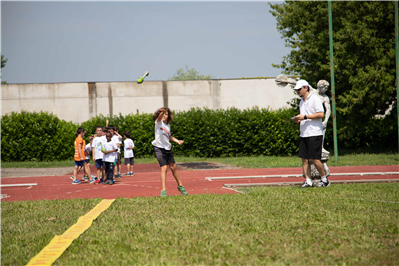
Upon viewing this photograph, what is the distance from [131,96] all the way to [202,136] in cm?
1075

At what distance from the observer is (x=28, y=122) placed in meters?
26.4

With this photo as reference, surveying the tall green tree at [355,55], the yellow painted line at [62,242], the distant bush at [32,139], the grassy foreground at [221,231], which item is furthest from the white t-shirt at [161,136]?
the distant bush at [32,139]

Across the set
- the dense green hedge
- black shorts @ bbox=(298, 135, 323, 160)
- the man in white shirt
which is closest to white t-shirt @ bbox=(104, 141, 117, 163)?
the man in white shirt

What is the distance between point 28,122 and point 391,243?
86.9ft

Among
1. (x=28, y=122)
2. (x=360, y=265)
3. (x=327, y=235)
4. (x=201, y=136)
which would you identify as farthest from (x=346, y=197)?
(x=28, y=122)

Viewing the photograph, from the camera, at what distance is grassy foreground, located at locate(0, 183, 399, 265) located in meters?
3.72

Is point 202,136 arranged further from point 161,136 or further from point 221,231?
point 221,231

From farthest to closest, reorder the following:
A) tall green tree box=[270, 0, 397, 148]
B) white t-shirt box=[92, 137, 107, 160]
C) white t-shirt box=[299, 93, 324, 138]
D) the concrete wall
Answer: the concrete wall
tall green tree box=[270, 0, 397, 148]
white t-shirt box=[92, 137, 107, 160]
white t-shirt box=[299, 93, 324, 138]

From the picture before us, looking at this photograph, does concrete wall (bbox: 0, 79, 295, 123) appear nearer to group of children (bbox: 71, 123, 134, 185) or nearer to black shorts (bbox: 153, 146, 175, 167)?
group of children (bbox: 71, 123, 134, 185)

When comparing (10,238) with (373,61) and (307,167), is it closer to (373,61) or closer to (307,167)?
(307,167)

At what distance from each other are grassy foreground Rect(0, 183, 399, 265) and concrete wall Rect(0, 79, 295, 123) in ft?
88.0

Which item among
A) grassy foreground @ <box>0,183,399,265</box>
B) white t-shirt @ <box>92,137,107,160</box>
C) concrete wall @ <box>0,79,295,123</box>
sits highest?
concrete wall @ <box>0,79,295,123</box>

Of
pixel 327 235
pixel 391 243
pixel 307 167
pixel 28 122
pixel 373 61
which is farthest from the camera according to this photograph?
pixel 28 122

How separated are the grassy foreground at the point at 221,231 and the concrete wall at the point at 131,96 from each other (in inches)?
1056
